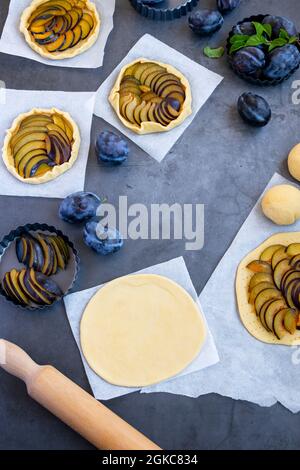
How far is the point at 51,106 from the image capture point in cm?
217

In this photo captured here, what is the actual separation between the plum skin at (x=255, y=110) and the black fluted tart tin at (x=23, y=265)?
74 centimetres

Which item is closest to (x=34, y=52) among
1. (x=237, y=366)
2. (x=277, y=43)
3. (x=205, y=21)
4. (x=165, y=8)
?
(x=165, y=8)

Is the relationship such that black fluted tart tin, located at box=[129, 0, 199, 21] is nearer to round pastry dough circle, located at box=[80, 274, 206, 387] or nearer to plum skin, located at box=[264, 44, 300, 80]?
plum skin, located at box=[264, 44, 300, 80]

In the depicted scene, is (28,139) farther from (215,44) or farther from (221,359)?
(221,359)

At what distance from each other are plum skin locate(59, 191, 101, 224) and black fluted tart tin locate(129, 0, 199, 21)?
0.78 m

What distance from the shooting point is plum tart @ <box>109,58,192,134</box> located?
2125 millimetres

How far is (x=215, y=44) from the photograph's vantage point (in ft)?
7.40

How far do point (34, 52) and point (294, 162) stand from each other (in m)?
1.03

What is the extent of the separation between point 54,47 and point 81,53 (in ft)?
0.35

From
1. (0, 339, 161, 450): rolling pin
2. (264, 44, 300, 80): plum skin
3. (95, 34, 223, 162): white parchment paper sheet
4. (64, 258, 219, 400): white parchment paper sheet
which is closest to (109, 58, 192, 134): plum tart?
(95, 34, 223, 162): white parchment paper sheet

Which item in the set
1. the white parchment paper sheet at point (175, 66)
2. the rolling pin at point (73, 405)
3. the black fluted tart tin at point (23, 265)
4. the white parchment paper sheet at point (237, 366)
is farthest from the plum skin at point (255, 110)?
the rolling pin at point (73, 405)

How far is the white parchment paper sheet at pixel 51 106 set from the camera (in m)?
2.07

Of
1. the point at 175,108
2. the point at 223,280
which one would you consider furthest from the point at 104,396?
the point at 175,108

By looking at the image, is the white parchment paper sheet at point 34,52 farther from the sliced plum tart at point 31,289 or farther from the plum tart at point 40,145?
the sliced plum tart at point 31,289
